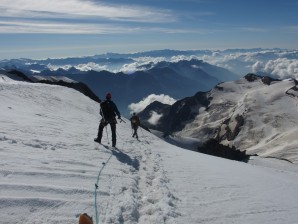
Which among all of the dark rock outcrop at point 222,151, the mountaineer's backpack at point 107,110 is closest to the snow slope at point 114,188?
the mountaineer's backpack at point 107,110

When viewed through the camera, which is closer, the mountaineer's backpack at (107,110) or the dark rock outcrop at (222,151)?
the mountaineer's backpack at (107,110)

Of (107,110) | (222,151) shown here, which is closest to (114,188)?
(107,110)

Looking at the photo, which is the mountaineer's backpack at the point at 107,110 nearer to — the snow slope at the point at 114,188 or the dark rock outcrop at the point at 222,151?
the snow slope at the point at 114,188

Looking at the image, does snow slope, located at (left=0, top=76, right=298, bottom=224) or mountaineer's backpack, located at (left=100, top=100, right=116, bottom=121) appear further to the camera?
mountaineer's backpack, located at (left=100, top=100, right=116, bottom=121)

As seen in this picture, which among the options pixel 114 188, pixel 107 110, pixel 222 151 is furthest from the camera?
pixel 222 151

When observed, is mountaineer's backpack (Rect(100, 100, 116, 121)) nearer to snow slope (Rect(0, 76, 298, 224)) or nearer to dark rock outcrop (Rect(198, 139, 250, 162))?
snow slope (Rect(0, 76, 298, 224))

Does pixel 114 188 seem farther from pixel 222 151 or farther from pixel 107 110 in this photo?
pixel 222 151

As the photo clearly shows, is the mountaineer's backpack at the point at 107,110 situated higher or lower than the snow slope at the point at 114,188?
higher

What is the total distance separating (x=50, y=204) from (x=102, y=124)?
36.2 ft

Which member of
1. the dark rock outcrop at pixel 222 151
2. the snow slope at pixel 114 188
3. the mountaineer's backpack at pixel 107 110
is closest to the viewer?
the snow slope at pixel 114 188

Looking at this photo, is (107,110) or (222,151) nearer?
(107,110)

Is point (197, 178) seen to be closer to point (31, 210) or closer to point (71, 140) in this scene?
point (71, 140)

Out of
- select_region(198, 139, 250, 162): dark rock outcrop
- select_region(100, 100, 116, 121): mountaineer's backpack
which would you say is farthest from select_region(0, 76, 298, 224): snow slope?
select_region(198, 139, 250, 162): dark rock outcrop

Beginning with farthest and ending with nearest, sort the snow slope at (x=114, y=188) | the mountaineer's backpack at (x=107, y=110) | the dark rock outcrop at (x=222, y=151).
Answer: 1. the dark rock outcrop at (x=222, y=151)
2. the mountaineer's backpack at (x=107, y=110)
3. the snow slope at (x=114, y=188)
